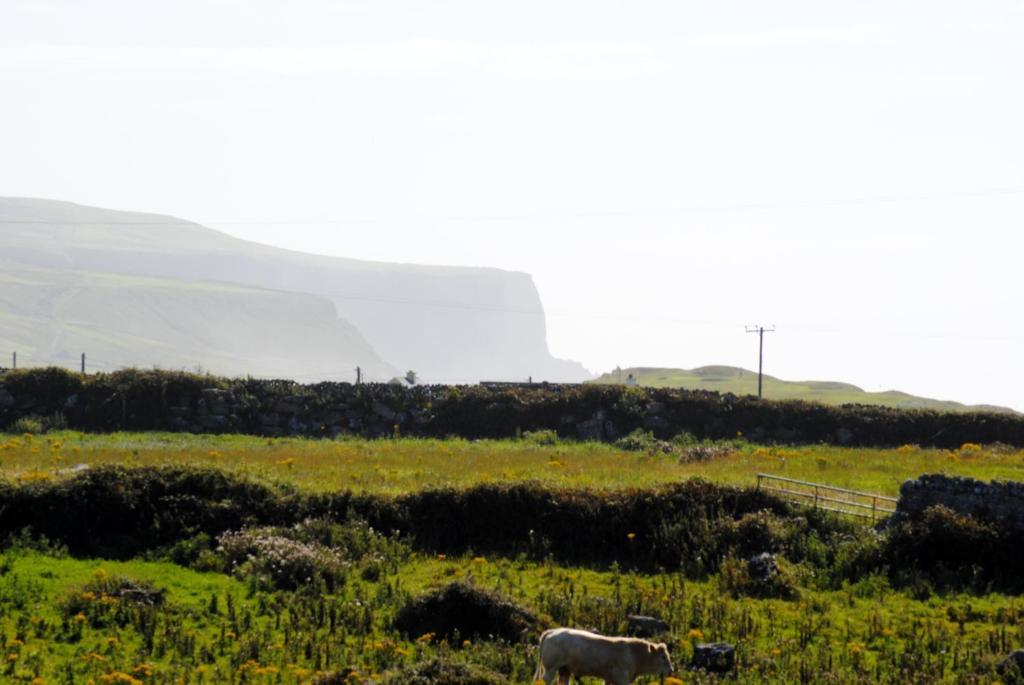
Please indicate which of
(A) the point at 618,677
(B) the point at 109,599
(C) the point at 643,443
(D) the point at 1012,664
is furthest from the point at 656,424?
(A) the point at 618,677

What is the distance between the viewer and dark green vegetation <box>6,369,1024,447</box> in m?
62.0

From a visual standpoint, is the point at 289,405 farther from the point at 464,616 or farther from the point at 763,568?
the point at 464,616

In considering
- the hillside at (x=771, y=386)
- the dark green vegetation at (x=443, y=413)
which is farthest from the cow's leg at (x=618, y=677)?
the hillside at (x=771, y=386)

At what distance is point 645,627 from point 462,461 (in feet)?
74.0

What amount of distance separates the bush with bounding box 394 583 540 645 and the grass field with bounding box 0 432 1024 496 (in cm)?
1108

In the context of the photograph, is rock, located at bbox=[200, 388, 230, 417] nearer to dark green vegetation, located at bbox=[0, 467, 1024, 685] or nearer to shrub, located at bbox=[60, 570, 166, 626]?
dark green vegetation, located at bbox=[0, 467, 1024, 685]

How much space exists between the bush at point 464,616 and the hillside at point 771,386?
218 ft

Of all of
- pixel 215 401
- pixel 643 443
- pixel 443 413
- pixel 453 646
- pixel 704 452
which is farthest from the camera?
pixel 443 413

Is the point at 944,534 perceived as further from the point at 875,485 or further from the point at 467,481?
the point at 467,481

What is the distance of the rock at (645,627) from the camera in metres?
25.6

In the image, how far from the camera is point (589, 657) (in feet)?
69.8

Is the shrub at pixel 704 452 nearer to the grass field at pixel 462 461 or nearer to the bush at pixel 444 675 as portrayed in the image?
the grass field at pixel 462 461

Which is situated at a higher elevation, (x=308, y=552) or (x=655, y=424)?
(x=655, y=424)

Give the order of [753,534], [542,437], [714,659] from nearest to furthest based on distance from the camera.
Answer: [714,659]
[753,534]
[542,437]
